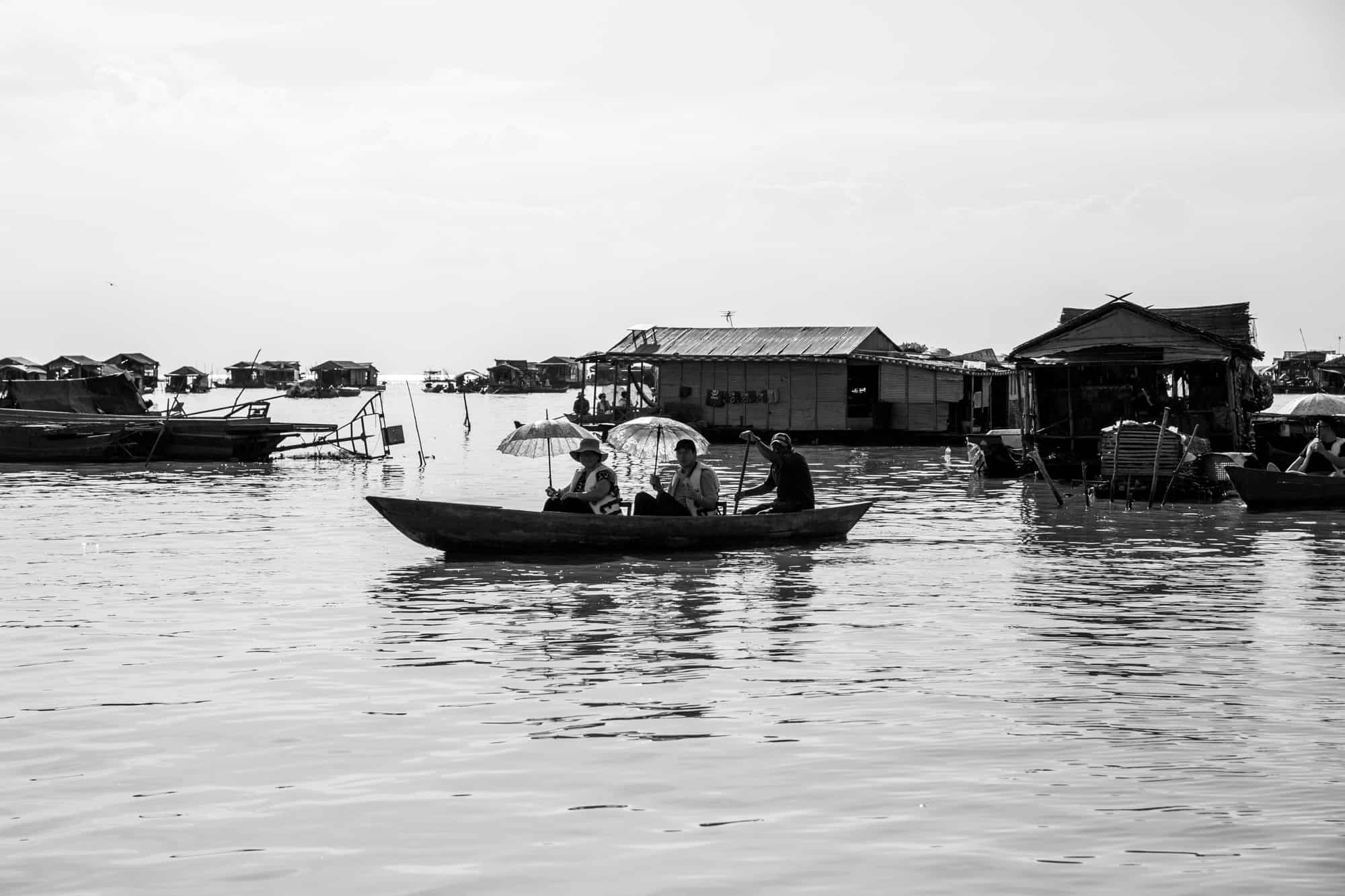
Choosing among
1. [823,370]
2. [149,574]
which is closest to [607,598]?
[149,574]

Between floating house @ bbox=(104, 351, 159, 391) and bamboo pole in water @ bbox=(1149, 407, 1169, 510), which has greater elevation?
floating house @ bbox=(104, 351, 159, 391)

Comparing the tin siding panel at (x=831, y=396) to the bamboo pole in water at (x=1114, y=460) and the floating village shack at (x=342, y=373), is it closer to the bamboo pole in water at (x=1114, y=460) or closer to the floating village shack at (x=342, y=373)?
the bamboo pole in water at (x=1114, y=460)

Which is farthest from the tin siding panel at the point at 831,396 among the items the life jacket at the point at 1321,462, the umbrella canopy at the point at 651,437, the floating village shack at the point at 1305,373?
the floating village shack at the point at 1305,373

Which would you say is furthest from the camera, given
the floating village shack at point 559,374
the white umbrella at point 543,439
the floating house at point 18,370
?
the floating village shack at point 559,374

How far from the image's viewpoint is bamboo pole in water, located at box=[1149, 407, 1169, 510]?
68.5 ft

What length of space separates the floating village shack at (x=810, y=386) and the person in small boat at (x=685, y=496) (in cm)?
2574

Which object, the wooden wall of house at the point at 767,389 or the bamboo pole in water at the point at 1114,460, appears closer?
the bamboo pole in water at the point at 1114,460

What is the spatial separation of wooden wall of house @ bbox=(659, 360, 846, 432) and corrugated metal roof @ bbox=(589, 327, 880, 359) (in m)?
0.36

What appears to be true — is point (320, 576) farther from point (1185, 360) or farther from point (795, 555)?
point (1185, 360)

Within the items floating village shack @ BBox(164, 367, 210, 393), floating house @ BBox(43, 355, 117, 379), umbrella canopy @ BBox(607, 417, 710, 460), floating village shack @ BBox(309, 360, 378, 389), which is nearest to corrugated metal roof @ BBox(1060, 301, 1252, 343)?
umbrella canopy @ BBox(607, 417, 710, 460)

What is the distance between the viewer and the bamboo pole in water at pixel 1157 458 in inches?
822

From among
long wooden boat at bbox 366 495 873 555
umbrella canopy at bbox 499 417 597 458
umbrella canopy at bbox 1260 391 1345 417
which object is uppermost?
umbrella canopy at bbox 1260 391 1345 417

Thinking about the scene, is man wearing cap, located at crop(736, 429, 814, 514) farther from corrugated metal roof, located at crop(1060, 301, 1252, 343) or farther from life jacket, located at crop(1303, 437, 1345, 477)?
corrugated metal roof, located at crop(1060, 301, 1252, 343)

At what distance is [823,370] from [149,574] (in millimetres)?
28918
